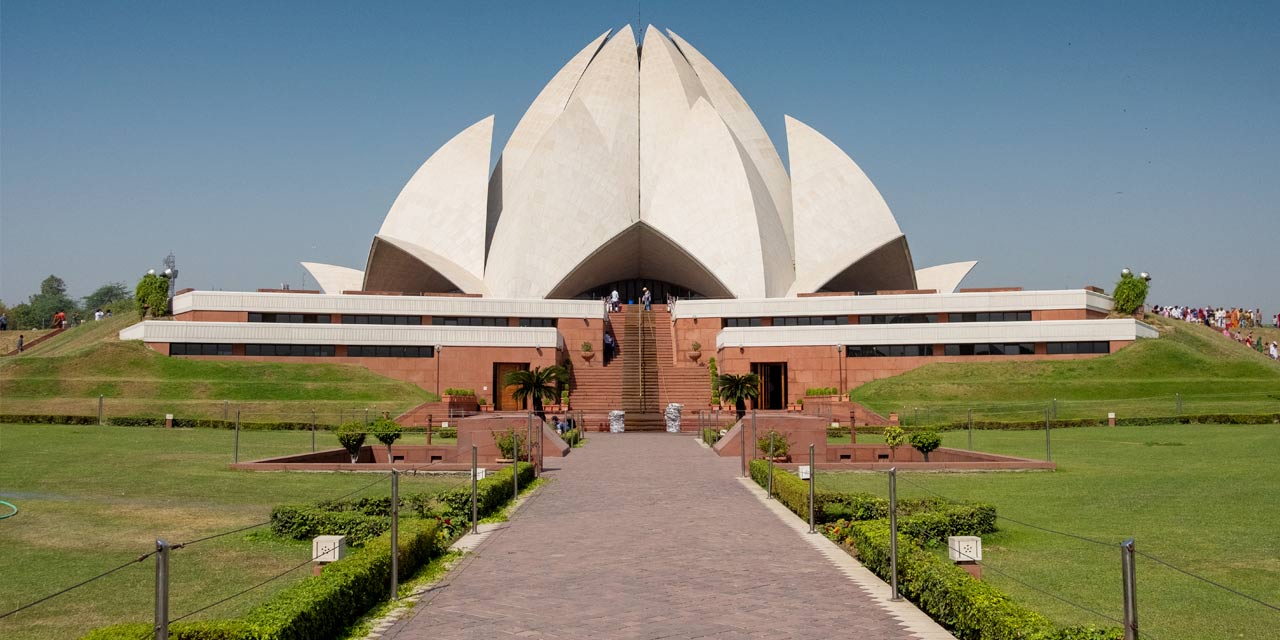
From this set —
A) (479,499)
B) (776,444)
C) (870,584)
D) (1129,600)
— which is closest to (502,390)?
(776,444)

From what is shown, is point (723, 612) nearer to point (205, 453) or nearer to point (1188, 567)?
point (1188, 567)

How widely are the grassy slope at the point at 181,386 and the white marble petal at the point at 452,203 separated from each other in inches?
449

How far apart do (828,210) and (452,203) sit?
1691 cm

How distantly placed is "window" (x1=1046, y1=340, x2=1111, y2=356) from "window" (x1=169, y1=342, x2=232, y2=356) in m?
29.2

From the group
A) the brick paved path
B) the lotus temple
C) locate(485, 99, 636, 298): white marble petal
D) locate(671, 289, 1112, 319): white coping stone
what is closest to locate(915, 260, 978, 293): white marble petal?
the lotus temple

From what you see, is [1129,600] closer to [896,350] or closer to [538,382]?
[538,382]

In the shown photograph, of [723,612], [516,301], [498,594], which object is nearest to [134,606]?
[498,594]

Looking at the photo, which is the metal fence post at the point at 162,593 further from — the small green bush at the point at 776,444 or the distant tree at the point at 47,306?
the distant tree at the point at 47,306

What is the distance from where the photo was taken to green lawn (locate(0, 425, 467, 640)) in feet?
25.5

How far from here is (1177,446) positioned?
20719 mm

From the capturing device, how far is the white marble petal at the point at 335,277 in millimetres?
52062

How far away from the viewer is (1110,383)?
3328cm

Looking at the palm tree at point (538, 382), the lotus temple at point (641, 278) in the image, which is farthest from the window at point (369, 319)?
the palm tree at point (538, 382)

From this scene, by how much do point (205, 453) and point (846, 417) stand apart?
59.8ft
